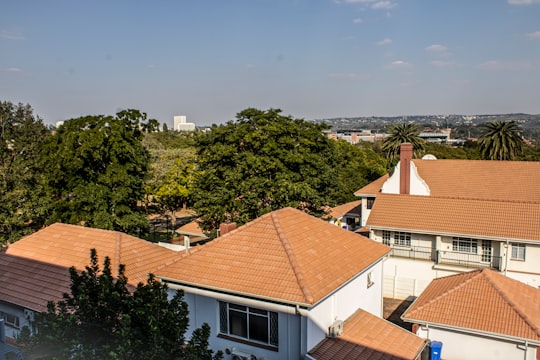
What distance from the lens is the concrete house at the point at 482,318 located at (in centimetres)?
1566

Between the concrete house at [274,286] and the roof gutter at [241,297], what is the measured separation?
A: 27mm

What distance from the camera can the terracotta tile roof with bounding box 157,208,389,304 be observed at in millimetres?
13125

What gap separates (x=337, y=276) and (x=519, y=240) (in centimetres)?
1270

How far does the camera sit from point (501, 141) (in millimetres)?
51125

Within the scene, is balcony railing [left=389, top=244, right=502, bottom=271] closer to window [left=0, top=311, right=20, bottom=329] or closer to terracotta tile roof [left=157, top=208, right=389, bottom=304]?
terracotta tile roof [left=157, top=208, right=389, bottom=304]

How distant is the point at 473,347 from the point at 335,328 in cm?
627

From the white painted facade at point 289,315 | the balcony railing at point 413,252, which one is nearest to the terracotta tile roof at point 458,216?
the balcony railing at point 413,252

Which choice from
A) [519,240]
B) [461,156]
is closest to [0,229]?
[519,240]

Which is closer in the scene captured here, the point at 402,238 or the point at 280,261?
the point at 280,261

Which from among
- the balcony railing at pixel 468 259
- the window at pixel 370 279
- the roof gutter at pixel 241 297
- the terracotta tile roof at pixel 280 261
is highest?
the terracotta tile roof at pixel 280 261

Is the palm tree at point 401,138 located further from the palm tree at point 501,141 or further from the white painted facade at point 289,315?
the white painted facade at point 289,315

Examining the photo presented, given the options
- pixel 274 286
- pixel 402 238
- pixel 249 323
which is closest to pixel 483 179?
pixel 402 238

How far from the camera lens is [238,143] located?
2653cm

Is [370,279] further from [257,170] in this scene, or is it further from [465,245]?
[257,170]
